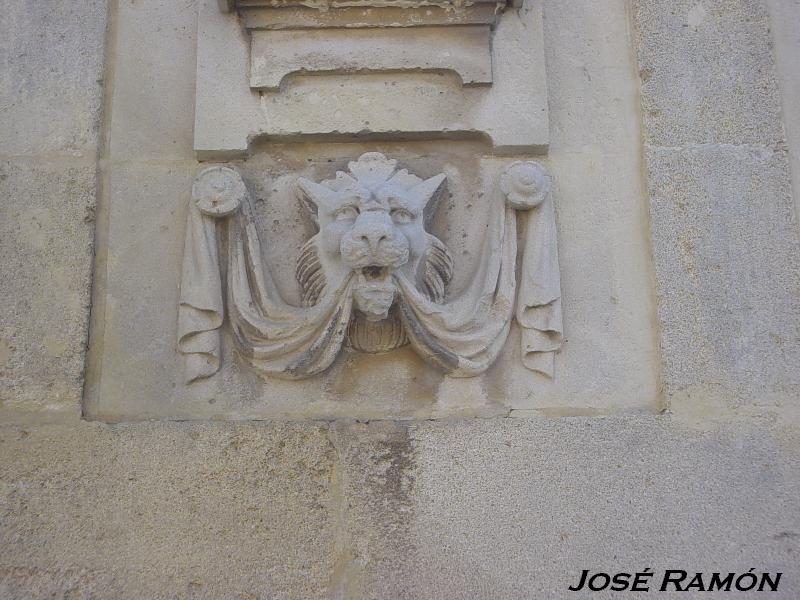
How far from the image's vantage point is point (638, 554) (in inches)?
118

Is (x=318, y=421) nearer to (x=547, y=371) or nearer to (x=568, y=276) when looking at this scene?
(x=547, y=371)

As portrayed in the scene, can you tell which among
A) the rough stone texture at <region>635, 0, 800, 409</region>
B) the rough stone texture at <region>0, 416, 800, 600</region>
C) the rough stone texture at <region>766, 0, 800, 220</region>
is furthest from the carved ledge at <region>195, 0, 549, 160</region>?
the rough stone texture at <region>0, 416, 800, 600</region>

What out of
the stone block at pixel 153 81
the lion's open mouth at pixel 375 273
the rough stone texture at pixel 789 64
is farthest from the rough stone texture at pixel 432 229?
the rough stone texture at pixel 789 64

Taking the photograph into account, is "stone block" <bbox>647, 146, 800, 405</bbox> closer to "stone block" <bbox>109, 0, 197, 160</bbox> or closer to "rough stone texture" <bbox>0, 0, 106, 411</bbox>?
"stone block" <bbox>109, 0, 197, 160</bbox>

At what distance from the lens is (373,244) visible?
120 inches

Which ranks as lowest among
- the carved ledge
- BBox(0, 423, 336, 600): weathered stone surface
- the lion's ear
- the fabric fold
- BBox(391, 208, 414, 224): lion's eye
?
BBox(0, 423, 336, 600): weathered stone surface

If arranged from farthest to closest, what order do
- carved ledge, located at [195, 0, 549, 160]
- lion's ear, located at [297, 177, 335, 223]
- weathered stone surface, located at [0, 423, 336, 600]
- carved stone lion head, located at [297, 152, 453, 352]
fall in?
carved ledge, located at [195, 0, 549, 160] < lion's ear, located at [297, 177, 335, 223] < carved stone lion head, located at [297, 152, 453, 352] < weathered stone surface, located at [0, 423, 336, 600]

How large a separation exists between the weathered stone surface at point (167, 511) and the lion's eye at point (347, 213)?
2.28ft

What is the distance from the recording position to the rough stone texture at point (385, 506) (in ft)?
9.74

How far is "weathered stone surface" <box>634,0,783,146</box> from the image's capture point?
11.5 feet

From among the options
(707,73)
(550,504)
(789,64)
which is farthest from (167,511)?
(789,64)

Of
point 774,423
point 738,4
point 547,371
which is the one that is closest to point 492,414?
point 547,371

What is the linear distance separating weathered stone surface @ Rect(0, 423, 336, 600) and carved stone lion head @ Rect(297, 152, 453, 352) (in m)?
0.42

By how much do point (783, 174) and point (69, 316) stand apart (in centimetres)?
251
